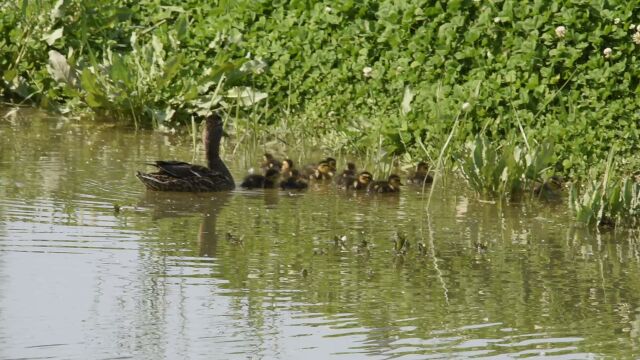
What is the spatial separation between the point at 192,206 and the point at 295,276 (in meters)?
2.67

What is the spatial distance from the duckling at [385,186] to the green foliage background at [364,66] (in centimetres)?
39

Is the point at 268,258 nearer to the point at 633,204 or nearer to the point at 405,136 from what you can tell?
the point at 633,204

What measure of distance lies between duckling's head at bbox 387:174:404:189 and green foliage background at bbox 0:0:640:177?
318 millimetres

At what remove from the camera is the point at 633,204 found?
994 cm

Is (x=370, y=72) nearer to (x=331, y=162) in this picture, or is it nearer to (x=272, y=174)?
(x=331, y=162)

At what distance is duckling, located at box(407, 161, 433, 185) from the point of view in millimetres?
11695

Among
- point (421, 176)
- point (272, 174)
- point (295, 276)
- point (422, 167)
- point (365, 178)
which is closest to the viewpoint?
point (295, 276)

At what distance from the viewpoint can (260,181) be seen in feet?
37.6

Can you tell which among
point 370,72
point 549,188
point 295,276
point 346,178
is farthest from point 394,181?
point 295,276

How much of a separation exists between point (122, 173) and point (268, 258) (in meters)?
3.52

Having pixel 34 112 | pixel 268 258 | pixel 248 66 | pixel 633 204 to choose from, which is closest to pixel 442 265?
pixel 268 258

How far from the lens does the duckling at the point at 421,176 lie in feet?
38.4

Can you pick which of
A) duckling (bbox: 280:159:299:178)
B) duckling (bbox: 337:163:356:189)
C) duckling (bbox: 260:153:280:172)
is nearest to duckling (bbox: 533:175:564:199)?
duckling (bbox: 337:163:356:189)

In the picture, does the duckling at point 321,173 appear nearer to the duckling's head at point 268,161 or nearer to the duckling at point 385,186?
the duckling's head at point 268,161
